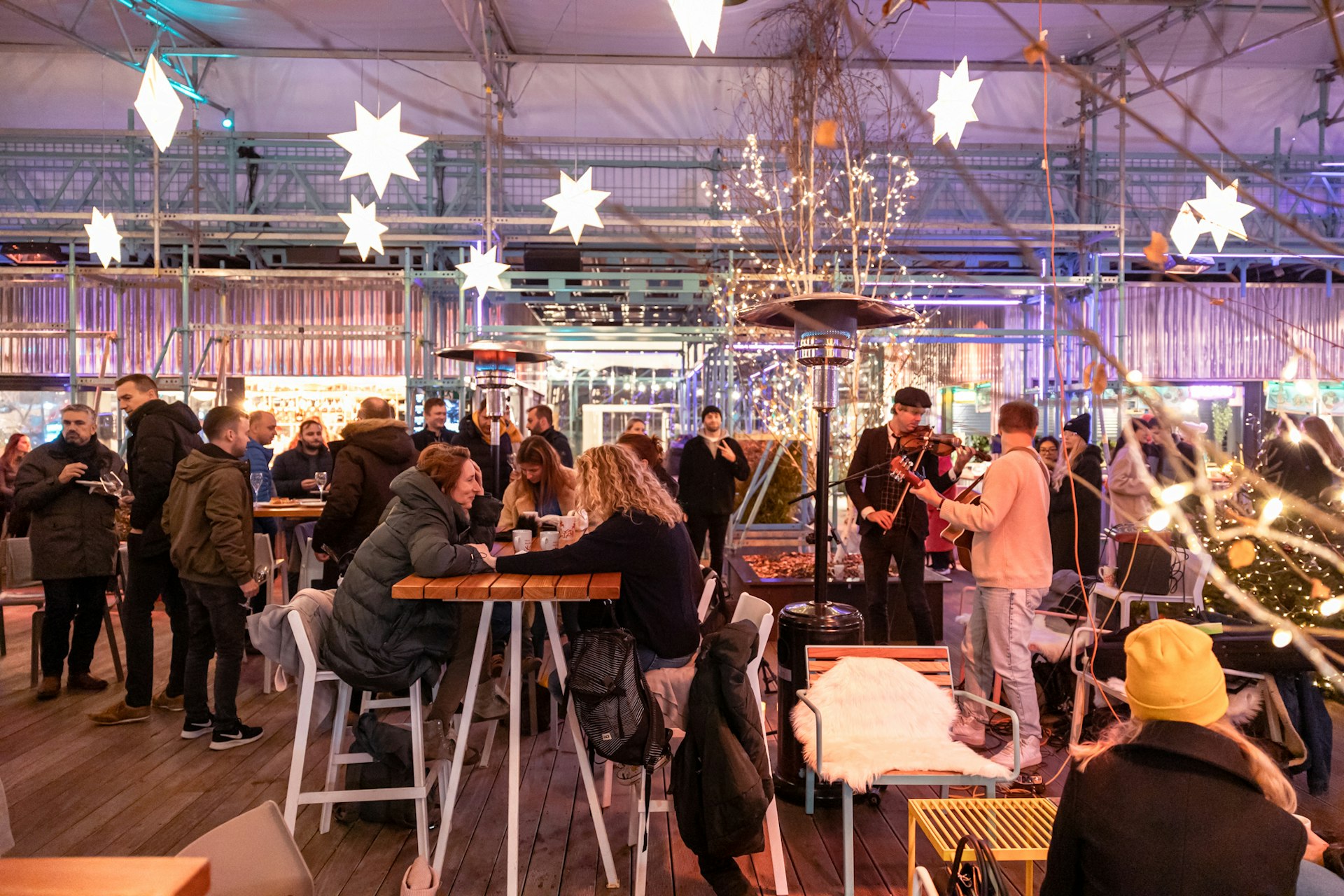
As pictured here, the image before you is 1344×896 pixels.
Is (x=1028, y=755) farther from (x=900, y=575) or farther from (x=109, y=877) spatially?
(x=109, y=877)

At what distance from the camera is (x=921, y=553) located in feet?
17.4

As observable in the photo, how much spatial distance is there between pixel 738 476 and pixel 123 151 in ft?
30.5

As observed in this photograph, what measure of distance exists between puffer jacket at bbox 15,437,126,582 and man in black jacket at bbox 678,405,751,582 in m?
4.11

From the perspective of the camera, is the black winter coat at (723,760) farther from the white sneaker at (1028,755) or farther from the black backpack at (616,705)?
the white sneaker at (1028,755)

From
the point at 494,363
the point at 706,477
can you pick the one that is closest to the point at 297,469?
the point at 494,363

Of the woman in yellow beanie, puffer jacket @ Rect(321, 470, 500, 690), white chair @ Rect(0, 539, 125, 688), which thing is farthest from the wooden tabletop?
white chair @ Rect(0, 539, 125, 688)

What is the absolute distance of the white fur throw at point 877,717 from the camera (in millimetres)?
3104

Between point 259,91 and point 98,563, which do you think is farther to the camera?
point 259,91

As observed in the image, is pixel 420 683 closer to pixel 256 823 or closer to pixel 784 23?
pixel 256 823

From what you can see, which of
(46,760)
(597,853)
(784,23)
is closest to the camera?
(597,853)

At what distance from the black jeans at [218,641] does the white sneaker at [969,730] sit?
3438 mm

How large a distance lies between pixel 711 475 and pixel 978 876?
227 inches

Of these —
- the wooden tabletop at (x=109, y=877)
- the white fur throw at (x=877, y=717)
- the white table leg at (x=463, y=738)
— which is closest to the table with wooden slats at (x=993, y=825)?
the white fur throw at (x=877, y=717)

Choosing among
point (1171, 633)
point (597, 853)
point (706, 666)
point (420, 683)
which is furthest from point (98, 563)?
point (1171, 633)
